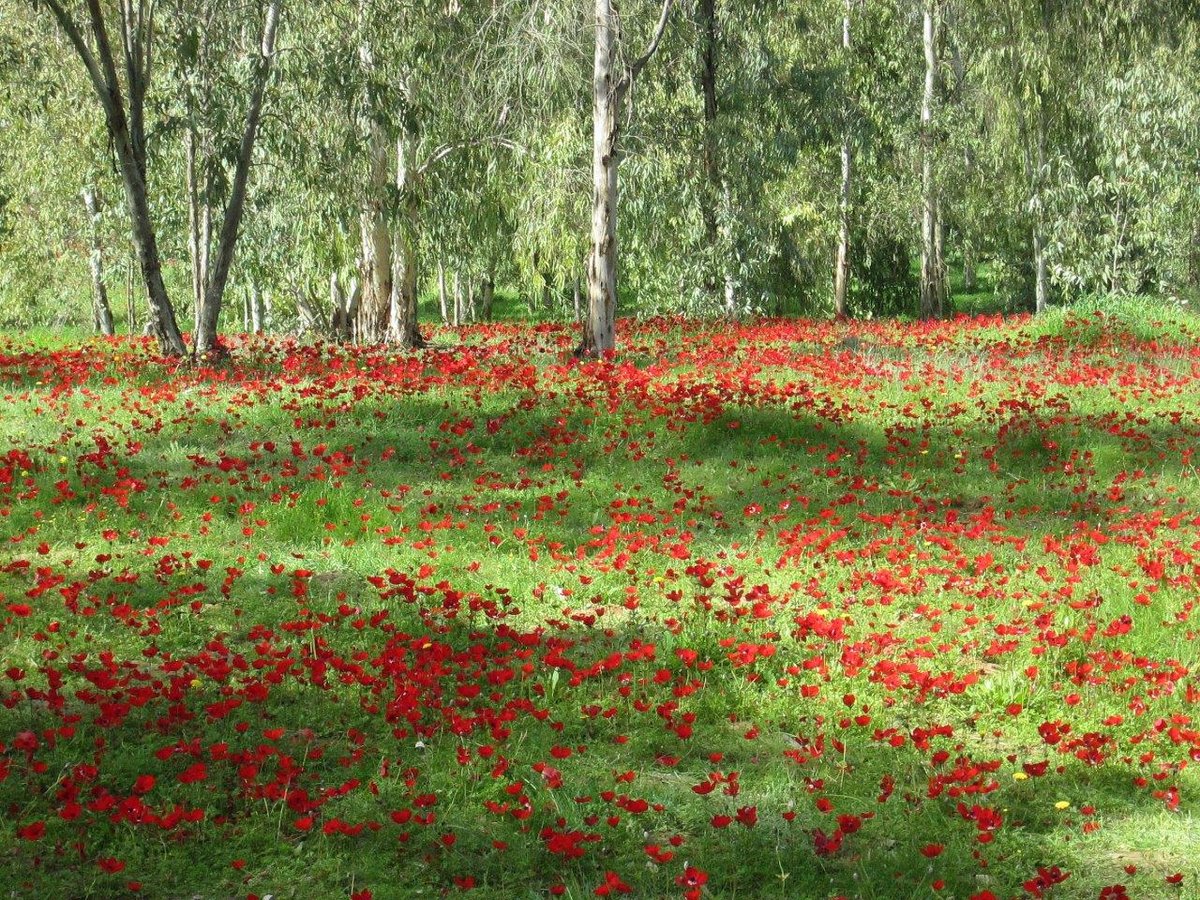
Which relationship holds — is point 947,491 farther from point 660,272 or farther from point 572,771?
point 660,272

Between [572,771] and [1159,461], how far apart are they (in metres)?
6.73

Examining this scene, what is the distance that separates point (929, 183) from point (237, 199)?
14355 mm

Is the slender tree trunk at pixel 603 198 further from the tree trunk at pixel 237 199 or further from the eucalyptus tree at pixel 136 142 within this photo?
the eucalyptus tree at pixel 136 142

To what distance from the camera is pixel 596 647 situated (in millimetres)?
5531

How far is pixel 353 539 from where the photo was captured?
22.9ft

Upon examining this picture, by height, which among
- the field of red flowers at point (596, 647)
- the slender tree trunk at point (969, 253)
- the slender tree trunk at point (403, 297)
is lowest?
the field of red flowers at point (596, 647)

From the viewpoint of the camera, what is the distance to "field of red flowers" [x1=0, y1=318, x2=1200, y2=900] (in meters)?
3.72

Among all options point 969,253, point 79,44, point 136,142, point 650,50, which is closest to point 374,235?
point 136,142

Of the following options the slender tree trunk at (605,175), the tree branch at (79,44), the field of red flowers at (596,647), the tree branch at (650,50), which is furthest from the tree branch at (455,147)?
the field of red flowers at (596,647)

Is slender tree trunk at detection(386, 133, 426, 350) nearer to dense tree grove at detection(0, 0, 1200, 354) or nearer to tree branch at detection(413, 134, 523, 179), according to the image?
dense tree grove at detection(0, 0, 1200, 354)

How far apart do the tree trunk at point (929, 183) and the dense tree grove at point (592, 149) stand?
0.07 meters

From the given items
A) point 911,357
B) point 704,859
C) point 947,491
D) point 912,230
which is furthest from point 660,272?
point 704,859

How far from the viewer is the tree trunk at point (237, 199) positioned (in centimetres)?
1256

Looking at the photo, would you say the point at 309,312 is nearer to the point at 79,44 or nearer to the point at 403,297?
the point at 403,297
